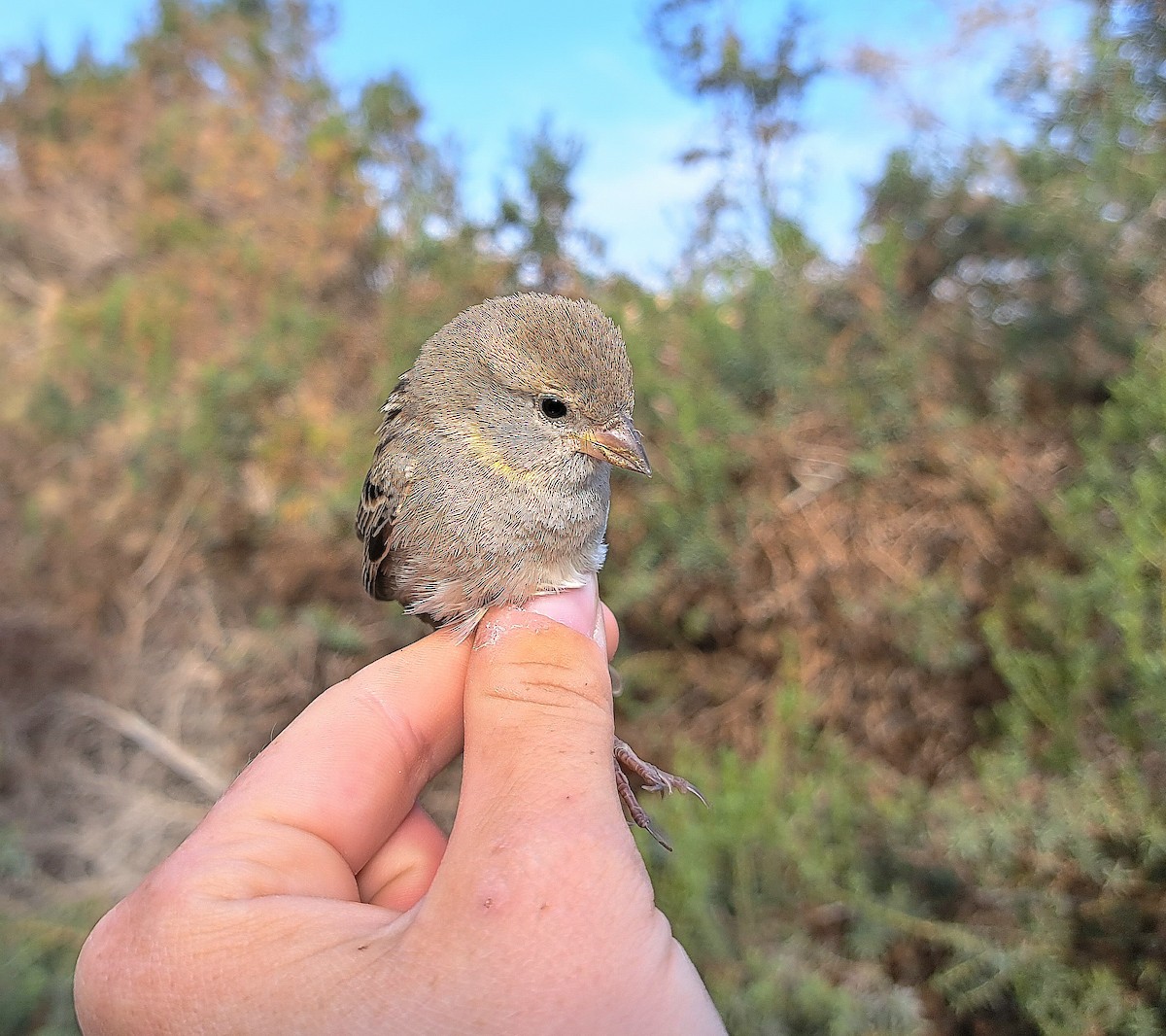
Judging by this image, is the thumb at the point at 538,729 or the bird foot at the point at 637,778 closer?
the thumb at the point at 538,729

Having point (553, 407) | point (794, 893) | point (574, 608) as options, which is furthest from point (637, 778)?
point (794, 893)

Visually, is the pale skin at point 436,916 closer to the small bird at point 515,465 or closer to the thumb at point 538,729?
the thumb at point 538,729

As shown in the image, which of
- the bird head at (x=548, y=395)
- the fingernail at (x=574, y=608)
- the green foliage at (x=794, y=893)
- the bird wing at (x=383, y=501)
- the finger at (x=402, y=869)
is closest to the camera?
the finger at (x=402, y=869)

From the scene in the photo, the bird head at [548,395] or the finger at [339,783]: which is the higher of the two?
the bird head at [548,395]

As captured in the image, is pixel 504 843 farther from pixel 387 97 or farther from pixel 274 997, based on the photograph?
pixel 387 97

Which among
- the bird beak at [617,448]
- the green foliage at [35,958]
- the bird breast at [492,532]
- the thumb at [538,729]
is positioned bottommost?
the green foliage at [35,958]

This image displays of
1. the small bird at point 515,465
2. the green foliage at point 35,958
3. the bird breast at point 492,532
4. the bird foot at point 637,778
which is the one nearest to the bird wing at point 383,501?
the small bird at point 515,465

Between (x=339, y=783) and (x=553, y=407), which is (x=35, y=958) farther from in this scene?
(x=553, y=407)

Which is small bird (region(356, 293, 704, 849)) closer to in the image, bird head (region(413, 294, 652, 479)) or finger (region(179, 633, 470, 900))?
bird head (region(413, 294, 652, 479))
